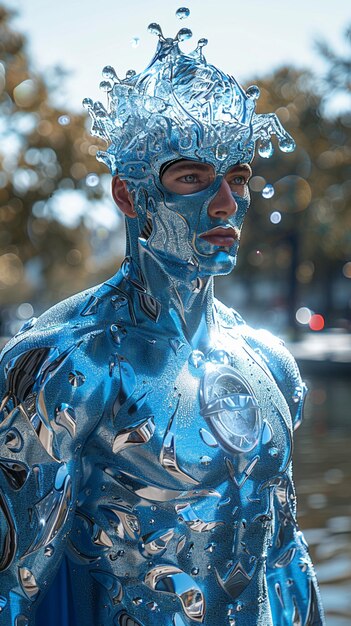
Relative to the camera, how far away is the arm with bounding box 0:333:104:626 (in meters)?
1.78

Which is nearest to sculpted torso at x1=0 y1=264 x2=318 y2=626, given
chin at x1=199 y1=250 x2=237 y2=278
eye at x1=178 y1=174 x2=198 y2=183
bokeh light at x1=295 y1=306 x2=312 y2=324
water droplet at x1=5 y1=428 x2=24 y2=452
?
water droplet at x1=5 y1=428 x2=24 y2=452

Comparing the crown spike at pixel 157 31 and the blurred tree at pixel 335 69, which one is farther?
the blurred tree at pixel 335 69

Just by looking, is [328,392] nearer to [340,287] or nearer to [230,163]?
[230,163]

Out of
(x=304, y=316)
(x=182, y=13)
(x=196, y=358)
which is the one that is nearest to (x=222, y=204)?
(x=196, y=358)

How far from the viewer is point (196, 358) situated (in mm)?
1964

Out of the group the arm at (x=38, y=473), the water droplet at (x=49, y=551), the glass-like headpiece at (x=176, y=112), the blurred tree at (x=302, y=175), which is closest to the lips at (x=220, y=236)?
the glass-like headpiece at (x=176, y=112)

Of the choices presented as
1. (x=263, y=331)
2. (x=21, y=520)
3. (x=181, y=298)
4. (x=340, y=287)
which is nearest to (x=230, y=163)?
(x=181, y=298)

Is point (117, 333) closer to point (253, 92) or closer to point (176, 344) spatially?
point (176, 344)

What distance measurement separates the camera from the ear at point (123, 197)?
200cm

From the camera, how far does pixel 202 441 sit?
1.88 meters

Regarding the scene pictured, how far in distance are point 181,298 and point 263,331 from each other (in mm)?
329

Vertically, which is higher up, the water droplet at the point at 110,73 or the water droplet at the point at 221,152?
the water droplet at the point at 110,73

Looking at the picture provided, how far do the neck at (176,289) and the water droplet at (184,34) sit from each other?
401mm

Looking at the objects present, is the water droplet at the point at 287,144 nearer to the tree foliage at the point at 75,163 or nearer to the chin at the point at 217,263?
the chin at the point at 217,263
